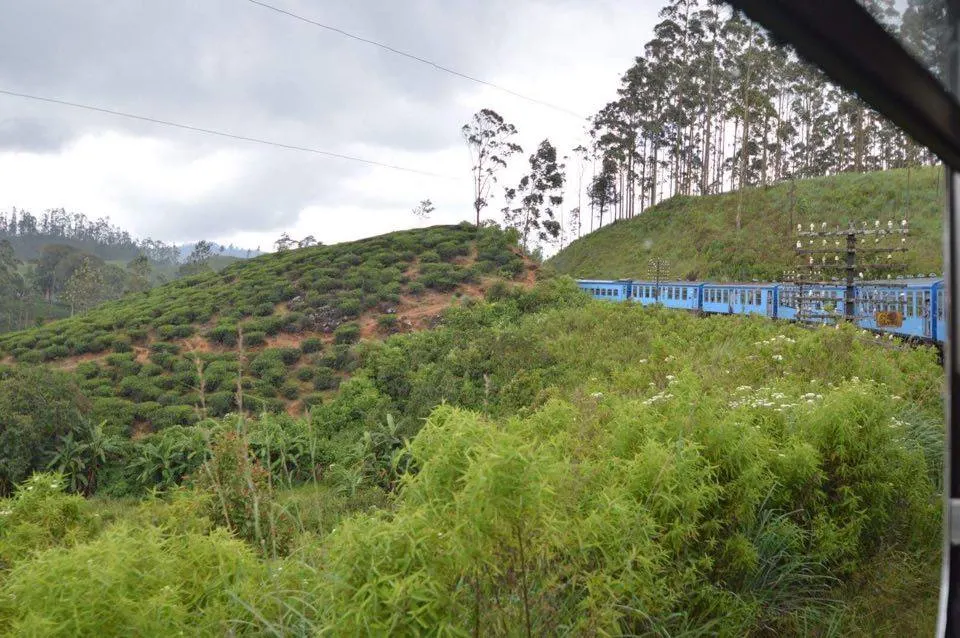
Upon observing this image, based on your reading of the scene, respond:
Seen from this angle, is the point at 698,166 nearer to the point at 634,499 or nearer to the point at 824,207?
the point at 824,207

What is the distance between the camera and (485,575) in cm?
139

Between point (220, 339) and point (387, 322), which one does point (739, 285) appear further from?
point (220, 339)

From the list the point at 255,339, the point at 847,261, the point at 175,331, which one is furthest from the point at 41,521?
the point at 847,261

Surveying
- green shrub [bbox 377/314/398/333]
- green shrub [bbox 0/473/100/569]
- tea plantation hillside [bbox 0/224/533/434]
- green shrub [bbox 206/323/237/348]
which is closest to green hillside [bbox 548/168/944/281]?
green shrub [bbox 377/314/398/333]

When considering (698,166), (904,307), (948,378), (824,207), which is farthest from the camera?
(698,166)

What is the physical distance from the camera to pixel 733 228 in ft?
87.6

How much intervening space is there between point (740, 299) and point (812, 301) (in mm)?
4258

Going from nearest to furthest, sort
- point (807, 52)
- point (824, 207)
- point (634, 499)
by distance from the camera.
A: 1. point (807, 52)
2. point (634, 499)
3. point (824, 207)

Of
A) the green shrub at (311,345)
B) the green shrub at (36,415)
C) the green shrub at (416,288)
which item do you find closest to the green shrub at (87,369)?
the green shrub at (36,415)

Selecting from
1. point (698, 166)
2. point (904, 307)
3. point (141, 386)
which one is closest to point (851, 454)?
point (141, 386)

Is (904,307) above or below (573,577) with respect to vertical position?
above

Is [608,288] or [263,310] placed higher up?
[608,288]

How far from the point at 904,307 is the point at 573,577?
36.7 feet

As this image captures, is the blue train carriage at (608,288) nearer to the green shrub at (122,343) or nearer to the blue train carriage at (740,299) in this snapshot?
the blue train carriage at (740,299)
